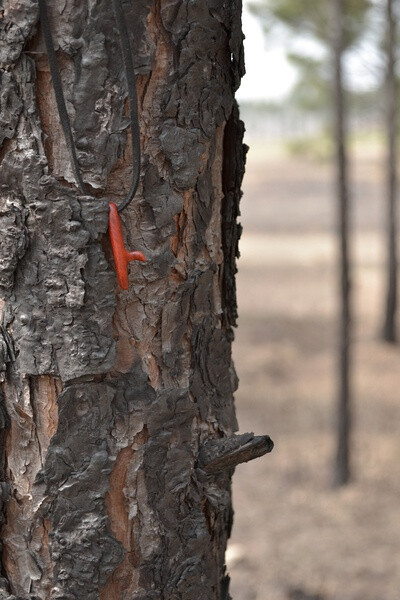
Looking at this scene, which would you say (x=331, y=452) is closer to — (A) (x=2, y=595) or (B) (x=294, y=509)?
(B) (x=294, y=509)

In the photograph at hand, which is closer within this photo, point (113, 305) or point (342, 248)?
point (113, 305)

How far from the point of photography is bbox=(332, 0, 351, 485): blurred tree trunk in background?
5.47 metres

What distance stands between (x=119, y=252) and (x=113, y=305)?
0.09m

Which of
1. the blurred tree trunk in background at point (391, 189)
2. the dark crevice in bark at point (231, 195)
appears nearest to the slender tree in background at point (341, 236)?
the blurred tree trunk in background at point (391, 189)

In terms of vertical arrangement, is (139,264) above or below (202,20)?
below

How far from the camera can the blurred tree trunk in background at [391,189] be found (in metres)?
8.40

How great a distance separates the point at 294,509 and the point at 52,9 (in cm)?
504

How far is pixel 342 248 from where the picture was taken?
18.3ft

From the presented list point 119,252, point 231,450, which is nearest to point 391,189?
point 231,450

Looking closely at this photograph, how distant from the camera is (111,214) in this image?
1217 mm

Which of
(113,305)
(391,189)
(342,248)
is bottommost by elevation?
(113,305)

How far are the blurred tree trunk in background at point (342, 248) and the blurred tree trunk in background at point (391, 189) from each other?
2.43 metres

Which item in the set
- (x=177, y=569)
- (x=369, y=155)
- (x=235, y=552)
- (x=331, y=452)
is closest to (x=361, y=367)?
(x=331, y=452)

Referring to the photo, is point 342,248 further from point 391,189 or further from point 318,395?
point 391,189
